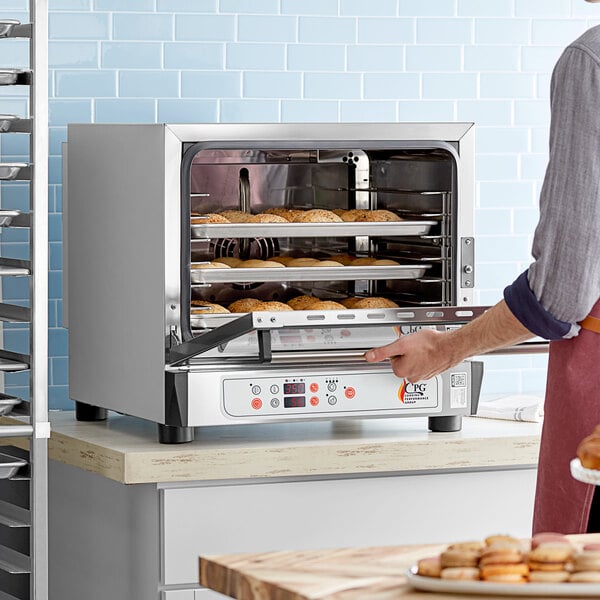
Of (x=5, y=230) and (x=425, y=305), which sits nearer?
(x=425, y=305)

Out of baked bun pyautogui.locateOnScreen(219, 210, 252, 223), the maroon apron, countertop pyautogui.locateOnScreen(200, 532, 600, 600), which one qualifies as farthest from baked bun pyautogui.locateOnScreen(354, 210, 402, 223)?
countertop pyautogui.locateOnScreen(200, 532, 600, 600)

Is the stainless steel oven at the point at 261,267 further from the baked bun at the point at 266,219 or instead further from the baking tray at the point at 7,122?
the baking tray at the point at 7,122

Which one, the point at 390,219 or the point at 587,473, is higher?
the point at 390,219

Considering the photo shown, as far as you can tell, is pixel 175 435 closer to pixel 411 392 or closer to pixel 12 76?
pixel 411 392

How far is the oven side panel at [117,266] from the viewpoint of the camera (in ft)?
8.27

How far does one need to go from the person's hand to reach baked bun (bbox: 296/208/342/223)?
2.00ft

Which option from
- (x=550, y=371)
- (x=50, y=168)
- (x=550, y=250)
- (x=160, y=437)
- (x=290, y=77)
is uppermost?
(x=290, y=77)

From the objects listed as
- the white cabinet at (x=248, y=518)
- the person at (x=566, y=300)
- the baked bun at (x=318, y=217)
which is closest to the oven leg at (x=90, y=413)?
the white cabinet at (x=248, y=518)

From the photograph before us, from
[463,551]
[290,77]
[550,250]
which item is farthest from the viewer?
[290,77]

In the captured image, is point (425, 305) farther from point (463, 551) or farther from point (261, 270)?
point (463, 551)

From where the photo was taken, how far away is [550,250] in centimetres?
176

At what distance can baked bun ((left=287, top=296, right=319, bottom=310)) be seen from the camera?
272 cm

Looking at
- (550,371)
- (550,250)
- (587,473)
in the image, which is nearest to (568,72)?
(550,250)

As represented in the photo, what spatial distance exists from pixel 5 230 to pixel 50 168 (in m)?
0.18
